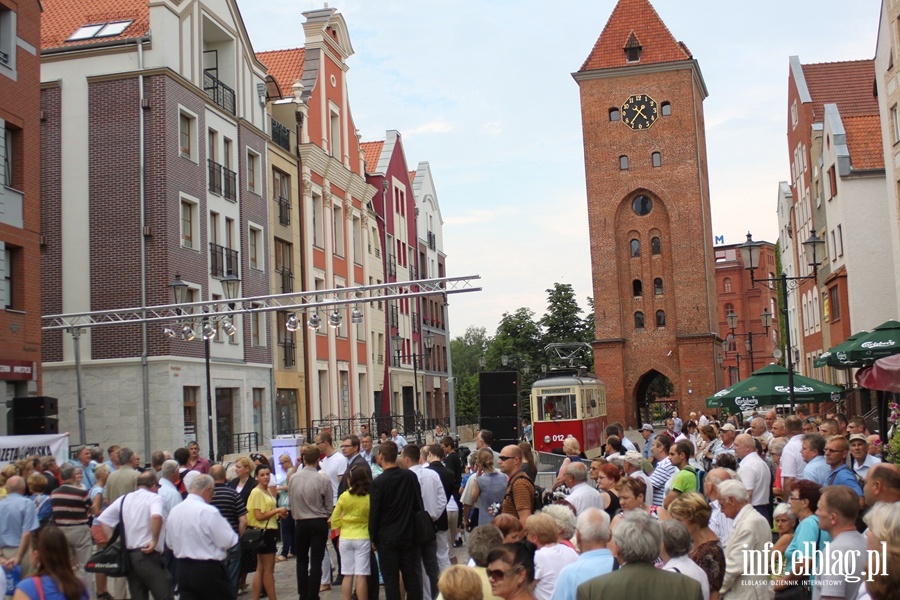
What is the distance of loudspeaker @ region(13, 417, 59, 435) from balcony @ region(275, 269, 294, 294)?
19866 millimetres

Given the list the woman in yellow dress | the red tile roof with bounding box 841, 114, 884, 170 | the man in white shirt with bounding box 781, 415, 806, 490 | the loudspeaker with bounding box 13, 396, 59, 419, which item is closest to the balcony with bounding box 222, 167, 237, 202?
the loudspeaker with bounding box 13, 396, 59, 419

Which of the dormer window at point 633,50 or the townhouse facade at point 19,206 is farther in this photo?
the dormer window at point 633,50

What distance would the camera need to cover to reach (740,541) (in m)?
7.68

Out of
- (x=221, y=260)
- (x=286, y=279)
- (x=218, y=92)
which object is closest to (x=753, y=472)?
(x=221, y=260)

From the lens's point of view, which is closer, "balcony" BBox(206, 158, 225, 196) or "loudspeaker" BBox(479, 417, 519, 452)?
"loudspeaker" BBox(479, 417, 519, 452)

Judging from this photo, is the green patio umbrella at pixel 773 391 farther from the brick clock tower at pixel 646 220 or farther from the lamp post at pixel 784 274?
the brick clock tower at pixel 646 220

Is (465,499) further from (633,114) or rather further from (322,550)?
(633,114)

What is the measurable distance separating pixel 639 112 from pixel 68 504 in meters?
54.2

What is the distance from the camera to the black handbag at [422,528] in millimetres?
11328

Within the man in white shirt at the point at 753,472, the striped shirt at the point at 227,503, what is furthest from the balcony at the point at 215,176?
the man in white shirt at the point at 753,472

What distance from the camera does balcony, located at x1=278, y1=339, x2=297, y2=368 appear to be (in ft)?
135

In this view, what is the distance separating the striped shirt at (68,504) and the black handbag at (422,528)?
13.5 feet

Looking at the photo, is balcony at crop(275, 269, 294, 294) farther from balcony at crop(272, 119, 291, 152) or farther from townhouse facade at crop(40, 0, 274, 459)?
A: townhouse facade at crop(40, 0, 274, 459)

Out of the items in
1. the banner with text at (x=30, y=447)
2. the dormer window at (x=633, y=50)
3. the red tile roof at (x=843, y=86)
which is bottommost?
the banner with text at (x=30, y=447)
